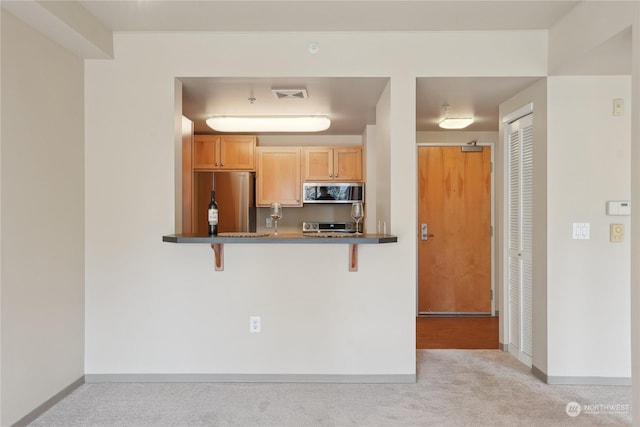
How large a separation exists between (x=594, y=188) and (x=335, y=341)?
2033 mm

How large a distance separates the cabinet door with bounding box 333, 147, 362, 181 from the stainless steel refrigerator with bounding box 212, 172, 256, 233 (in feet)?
3.36

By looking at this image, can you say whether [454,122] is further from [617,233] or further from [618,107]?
[617,233]

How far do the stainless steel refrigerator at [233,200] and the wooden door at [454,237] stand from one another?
6.77ft

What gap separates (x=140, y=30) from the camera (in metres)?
3.14

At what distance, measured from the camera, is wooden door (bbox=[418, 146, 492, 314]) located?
224 inches

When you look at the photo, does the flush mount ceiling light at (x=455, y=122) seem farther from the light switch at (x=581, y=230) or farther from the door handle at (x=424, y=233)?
the light switch at (x=581, y=230)

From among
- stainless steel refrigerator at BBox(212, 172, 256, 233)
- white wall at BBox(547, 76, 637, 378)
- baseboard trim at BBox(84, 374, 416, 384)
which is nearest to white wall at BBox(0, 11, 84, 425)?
baseboard trim at BBox(84, 374, 416, 384)

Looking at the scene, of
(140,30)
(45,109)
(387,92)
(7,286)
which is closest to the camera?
(7,286)

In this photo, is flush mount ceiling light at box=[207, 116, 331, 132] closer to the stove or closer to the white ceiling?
the white ceiling

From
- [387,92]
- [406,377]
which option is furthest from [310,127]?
[406,377]

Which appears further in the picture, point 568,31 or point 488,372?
point 488,372

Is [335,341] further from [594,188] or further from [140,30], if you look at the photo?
[140,30]

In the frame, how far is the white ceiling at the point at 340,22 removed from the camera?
2.76 meters

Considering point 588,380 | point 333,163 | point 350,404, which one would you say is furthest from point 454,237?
point 350,404
